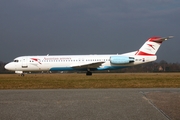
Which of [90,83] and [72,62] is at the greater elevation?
[72,62]

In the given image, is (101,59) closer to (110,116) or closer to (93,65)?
(93,65)

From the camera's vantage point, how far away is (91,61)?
42.5 meters

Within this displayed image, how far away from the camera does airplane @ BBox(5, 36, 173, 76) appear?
4225cm

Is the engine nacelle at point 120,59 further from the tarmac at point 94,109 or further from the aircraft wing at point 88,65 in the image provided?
the tarmac at point 94,109

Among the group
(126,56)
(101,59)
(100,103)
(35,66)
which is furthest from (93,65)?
(100,103)

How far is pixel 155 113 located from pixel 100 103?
7.34ft

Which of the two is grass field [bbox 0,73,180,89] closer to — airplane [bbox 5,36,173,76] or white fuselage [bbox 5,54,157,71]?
airplane [bbox 5,36,173,76]

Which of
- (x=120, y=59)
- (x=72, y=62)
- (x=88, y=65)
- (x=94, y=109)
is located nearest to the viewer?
(x=94, y=109)

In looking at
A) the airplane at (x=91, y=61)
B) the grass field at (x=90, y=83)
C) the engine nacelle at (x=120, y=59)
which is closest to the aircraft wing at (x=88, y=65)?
the airplane at (x=91, y=61)

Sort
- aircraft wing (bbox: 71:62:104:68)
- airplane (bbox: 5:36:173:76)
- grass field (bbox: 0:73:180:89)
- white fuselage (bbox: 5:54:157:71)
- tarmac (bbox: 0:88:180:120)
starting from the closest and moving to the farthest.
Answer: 1. tarmac (bbox: 0:88:180:120)
2. grass field (bbox: 0:73:180:89)
3. aircraft wing (bbox: 71:62:104:68)
4. airplane (bbox: 5:36:173:76)
5. white fuselage (bbox: 5:54:157:71)

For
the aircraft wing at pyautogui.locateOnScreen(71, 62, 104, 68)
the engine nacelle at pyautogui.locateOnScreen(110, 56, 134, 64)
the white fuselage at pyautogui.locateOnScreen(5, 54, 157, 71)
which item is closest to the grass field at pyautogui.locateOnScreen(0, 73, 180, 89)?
the engine nacelle at pyautogui.locateOnScreen(110, 56, 134, 64)

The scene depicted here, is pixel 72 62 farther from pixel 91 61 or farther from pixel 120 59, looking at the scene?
pixel 120 59

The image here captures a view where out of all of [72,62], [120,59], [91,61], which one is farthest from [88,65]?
[120,59]

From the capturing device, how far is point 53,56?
43500 millimetres
